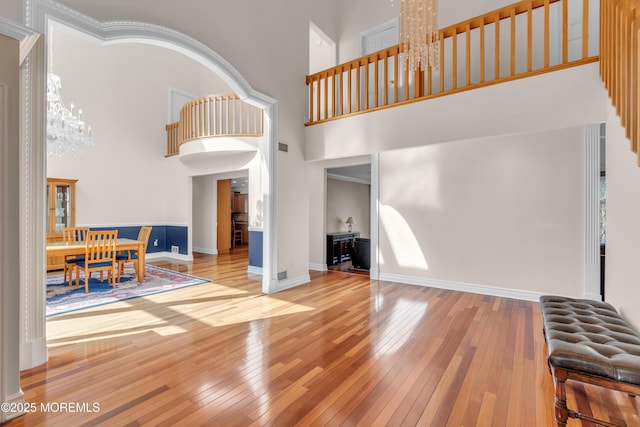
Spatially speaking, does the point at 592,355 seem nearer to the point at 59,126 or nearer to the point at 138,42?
the point at 138,42

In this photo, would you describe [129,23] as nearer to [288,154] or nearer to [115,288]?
[288,154]

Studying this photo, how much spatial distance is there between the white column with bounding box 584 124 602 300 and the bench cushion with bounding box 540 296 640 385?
1.55 meters

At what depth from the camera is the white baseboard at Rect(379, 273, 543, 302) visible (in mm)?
4198

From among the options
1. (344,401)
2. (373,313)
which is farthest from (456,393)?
(373,313)

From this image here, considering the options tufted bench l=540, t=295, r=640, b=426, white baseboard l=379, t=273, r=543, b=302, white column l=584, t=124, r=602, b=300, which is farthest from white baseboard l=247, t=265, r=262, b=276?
white column l=584, t=124, r=602, b=300

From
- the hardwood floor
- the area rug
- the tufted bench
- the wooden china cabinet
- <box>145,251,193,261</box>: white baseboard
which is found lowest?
the hardwood floor

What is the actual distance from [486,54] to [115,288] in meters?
7.33

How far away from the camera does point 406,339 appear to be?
9.49 feet

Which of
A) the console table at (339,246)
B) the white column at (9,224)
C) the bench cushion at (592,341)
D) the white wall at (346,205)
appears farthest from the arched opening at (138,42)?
the white wall at (346,205)

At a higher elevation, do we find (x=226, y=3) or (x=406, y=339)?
(x=226, y=3)

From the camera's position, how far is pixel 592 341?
1.88 meters

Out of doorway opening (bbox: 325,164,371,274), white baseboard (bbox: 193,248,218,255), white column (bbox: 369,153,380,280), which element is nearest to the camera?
white column (bbox: 369,153,380,280)

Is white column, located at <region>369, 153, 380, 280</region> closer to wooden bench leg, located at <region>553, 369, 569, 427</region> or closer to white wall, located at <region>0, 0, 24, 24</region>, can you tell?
wooden bench leg, located at <region>553, 369, 569, 427</region>

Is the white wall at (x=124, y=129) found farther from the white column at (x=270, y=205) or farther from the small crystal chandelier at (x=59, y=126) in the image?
the white column at (x=270, y=205)
